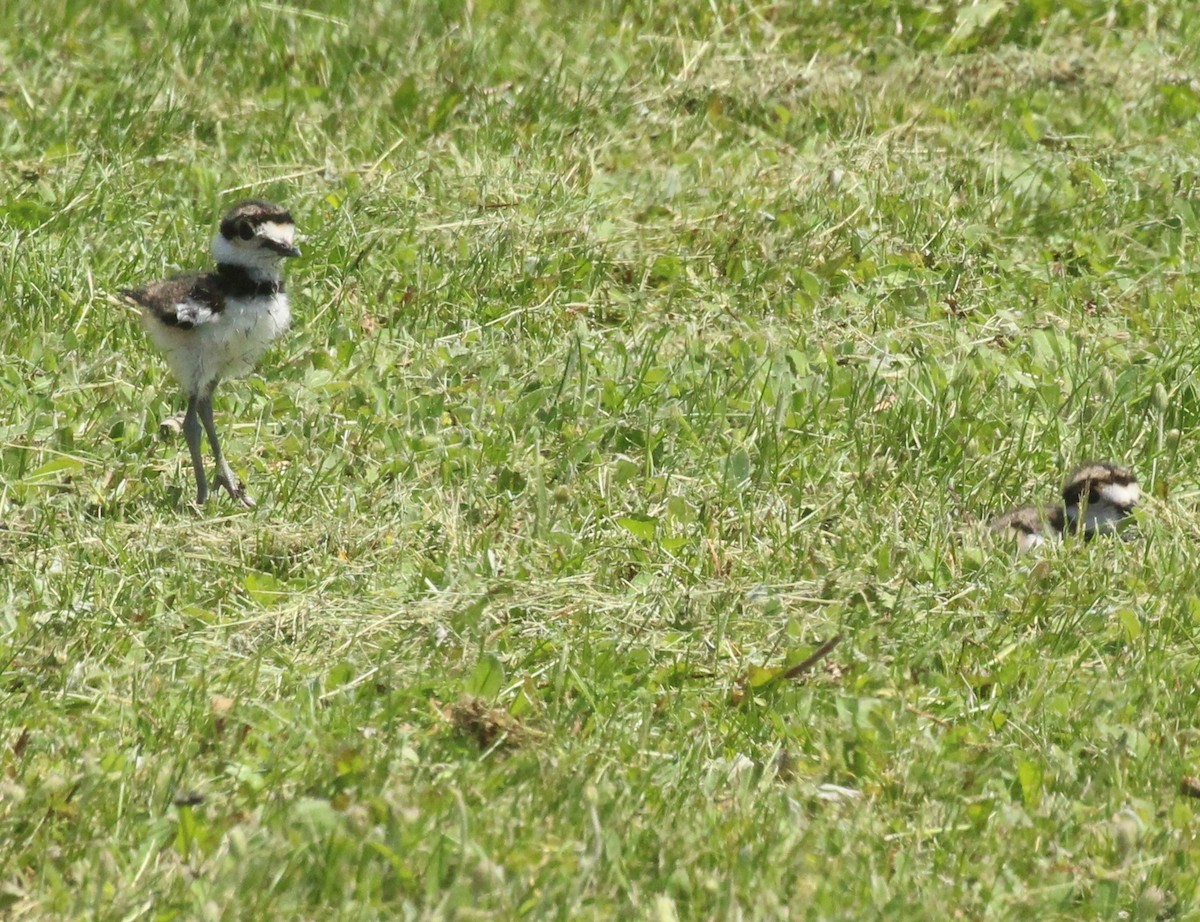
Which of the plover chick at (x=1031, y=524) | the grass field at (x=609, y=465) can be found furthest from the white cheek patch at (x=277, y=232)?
the plover chick at (x=1031, y=524)

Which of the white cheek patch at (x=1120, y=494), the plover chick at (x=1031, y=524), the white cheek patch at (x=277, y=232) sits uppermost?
the white cheek patch at (x=277, y=232)

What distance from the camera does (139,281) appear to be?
800 centimetres

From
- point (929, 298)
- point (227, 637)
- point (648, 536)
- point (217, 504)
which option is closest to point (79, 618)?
point (227, 637)

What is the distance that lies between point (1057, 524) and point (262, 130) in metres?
4.69

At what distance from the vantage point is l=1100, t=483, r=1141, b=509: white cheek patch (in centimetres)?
654

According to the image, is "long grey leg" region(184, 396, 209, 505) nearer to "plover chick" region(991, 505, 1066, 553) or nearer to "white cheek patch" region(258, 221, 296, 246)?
"white cheek patch" region(258, 221, 296, 246)

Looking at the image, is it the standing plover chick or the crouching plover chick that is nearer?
the crouching plover chick

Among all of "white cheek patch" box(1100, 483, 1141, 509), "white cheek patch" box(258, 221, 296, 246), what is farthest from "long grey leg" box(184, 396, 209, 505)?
"white cheek patch" box(1100, 483, 1141, 509)

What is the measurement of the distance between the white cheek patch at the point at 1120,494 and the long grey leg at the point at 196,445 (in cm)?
310

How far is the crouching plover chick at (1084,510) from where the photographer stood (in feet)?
20.9

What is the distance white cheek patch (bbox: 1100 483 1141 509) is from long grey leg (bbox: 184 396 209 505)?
10.2 ft

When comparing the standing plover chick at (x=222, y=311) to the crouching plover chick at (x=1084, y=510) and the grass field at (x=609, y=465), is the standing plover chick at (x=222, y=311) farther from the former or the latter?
the crouching plover chick at (x=1084, y=510)

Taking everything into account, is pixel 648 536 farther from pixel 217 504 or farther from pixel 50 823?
pixel 50 823

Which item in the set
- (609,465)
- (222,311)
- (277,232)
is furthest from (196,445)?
(609,465)
